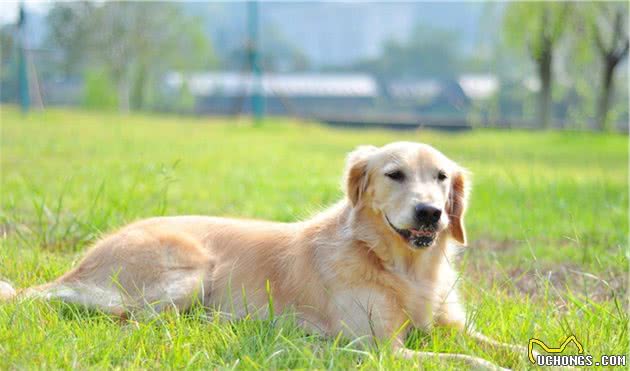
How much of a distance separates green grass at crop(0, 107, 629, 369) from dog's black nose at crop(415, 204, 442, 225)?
1.63 feet

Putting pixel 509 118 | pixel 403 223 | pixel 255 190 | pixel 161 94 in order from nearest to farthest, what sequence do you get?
pixel 403 223, pixel 255 190, pixel 509 118, pixel 161 94

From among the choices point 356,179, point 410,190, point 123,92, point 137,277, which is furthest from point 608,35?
point 123,92

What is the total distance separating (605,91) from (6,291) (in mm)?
16376

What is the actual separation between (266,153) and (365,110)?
15341mm

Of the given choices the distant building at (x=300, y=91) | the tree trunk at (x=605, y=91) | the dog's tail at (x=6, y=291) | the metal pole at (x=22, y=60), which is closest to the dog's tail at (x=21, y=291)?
the dog's tail at (x=6, y=291)

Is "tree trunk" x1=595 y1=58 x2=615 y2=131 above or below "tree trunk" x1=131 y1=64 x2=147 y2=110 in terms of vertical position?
above

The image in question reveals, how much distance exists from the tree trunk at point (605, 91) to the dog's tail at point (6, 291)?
607 inches

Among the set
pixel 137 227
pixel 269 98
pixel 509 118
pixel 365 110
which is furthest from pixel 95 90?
pixel 137 227

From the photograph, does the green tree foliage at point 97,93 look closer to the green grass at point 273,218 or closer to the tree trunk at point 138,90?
the tree trunk at point 138,90

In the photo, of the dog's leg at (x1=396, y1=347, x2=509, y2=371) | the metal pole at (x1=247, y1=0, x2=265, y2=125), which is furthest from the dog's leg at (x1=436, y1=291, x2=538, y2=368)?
the metal pole at (x1=247, y1=0, x2=265, y2=125)

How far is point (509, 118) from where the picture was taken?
2136cm

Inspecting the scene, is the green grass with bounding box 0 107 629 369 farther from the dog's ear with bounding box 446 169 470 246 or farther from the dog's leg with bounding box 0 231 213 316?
the dog's ear with bounding box 446 169 470 246

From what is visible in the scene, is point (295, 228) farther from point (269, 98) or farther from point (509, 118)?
point (269, 98)

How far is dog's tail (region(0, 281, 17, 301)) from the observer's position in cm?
338
